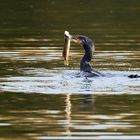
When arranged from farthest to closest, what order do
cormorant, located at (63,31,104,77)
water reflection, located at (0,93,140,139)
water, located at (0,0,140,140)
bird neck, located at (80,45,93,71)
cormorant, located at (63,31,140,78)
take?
bird neck, located at (80,45,93,71) < cormorant, located at (63,31,104,77) < cormorant, located at (63,31,140,78) < water, located at (0,0,140,140) < water reflection, located at (0,93,140,139)

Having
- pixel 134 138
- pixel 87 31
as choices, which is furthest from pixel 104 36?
pixel 134 138

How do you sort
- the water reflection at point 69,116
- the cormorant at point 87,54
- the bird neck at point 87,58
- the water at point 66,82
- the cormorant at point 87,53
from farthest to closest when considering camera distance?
the bird neck at point 87,58 < the cormorant at point 87,53 < the cormorant at point 87,54 < the water at point 66,82 < the water reflection at point 69,116

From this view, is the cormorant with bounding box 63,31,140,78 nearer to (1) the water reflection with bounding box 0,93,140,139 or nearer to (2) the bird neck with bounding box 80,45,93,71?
(2) the bird neck with bounding box 80,45,93,71

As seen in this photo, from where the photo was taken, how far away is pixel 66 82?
18469mm

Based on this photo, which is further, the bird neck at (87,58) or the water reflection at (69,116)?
the bird neck at (87,58)

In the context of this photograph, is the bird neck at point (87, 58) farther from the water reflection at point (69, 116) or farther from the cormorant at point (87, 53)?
the water reflection at point (69, 116)

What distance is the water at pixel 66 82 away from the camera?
13.9 m

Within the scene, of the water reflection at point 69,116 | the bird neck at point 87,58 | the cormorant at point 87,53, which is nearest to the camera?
the water reflection at point 69,116

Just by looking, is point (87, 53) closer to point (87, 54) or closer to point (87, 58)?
point (87, 54)

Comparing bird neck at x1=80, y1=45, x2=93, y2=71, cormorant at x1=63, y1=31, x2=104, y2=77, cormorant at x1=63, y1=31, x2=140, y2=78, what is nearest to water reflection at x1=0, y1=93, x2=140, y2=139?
cormorant at x1=63, y1=31, x2=140, y2=78

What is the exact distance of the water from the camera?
1394cm

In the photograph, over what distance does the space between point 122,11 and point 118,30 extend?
789 centimetres

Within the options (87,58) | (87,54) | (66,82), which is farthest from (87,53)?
(66,82)

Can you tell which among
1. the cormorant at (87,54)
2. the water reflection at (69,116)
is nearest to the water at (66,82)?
the water reflection at (69,116)
